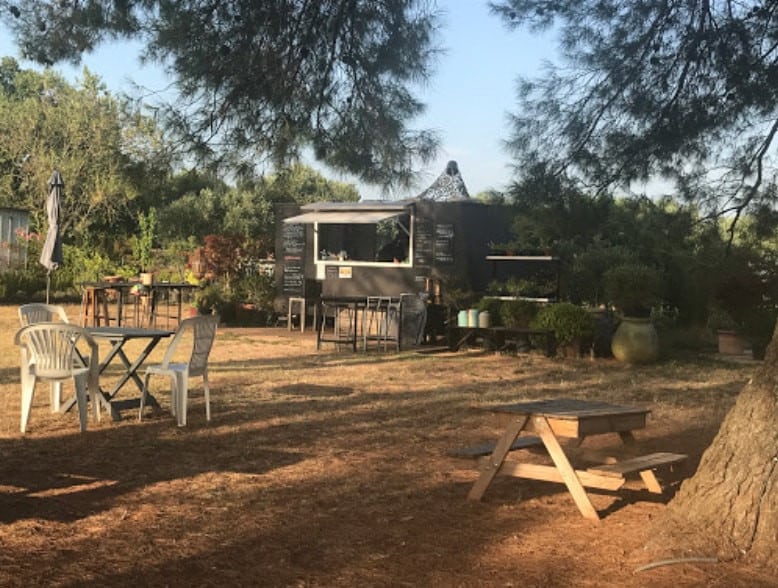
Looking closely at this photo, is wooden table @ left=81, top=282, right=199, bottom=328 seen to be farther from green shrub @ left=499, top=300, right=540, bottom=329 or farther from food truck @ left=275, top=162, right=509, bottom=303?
green shrub @ left=499, top=300, right=540, bottom=329

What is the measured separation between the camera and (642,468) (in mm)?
4367

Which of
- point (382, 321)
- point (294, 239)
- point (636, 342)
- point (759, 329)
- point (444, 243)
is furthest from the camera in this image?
point (294, 239)

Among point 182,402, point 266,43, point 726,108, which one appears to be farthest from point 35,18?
point 726,108

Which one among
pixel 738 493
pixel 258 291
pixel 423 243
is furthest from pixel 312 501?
pixel 258 291

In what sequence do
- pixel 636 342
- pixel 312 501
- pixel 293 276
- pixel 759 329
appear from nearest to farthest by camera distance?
1. pixel 312 501
2. pixel 636 342
3. pixel 759 329
4. pixel 293 276

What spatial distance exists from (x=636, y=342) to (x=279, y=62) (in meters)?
6.55

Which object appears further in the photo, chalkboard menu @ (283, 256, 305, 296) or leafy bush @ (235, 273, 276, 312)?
leafy bush @ (235, 273, 276, 312)

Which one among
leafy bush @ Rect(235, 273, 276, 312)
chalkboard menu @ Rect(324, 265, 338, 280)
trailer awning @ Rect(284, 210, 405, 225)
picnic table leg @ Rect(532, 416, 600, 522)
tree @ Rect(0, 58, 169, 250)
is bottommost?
picnic table leg @ Rect(532, 416, 600, 522)

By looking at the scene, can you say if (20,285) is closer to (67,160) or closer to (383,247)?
(67,160)

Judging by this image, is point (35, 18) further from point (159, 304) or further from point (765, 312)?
point (159, 304)

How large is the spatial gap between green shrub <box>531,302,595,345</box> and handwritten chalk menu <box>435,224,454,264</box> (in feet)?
8.83

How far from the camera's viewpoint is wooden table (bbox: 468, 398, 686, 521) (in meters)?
4.20

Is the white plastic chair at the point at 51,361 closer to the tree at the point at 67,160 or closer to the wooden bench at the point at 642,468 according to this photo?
the wooden bench at the point at 642,468

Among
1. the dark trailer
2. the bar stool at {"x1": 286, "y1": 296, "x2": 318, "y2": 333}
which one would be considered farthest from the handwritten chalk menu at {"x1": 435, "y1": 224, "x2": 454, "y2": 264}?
the bar stool at {"x1": 286, "y1": 296, "x2": 318, "y2": 333}
